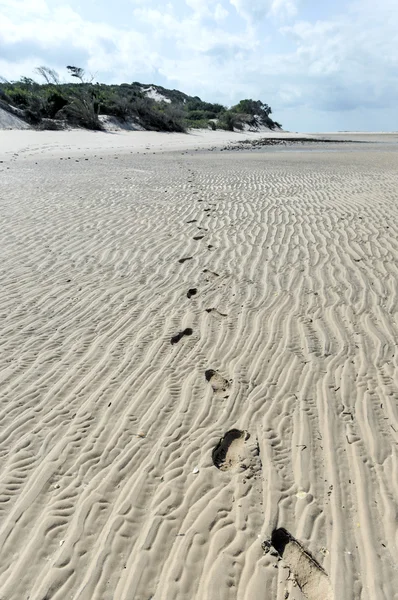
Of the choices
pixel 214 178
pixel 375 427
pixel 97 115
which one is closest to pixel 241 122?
pixel 97 115

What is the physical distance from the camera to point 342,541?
2689 millimetres

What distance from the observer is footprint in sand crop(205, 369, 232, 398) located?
4.08 meters

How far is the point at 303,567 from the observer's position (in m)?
2.56

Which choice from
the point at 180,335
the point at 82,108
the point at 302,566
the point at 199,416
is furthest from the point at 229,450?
the point at 82,108

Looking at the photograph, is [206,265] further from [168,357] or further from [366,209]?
[366,209]

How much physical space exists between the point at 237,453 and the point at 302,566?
955 millimetres

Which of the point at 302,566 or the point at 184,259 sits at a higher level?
the point at 184,259

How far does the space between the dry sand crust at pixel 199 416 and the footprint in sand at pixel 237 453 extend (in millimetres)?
13

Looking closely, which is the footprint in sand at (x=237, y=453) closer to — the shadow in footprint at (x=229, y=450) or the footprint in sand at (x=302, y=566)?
the shadow in footprint at (x=229, y=450)

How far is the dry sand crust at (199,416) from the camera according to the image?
258cm

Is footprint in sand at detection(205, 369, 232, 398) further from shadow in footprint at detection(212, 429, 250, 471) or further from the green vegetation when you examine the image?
the green vegetation

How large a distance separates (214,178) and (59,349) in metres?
12.8

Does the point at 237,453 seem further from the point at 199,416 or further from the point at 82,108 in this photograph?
the point at 82,108

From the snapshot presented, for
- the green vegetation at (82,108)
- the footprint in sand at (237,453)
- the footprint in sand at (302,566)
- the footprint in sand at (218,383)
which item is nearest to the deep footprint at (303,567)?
the footprint in sand at (302,566)
